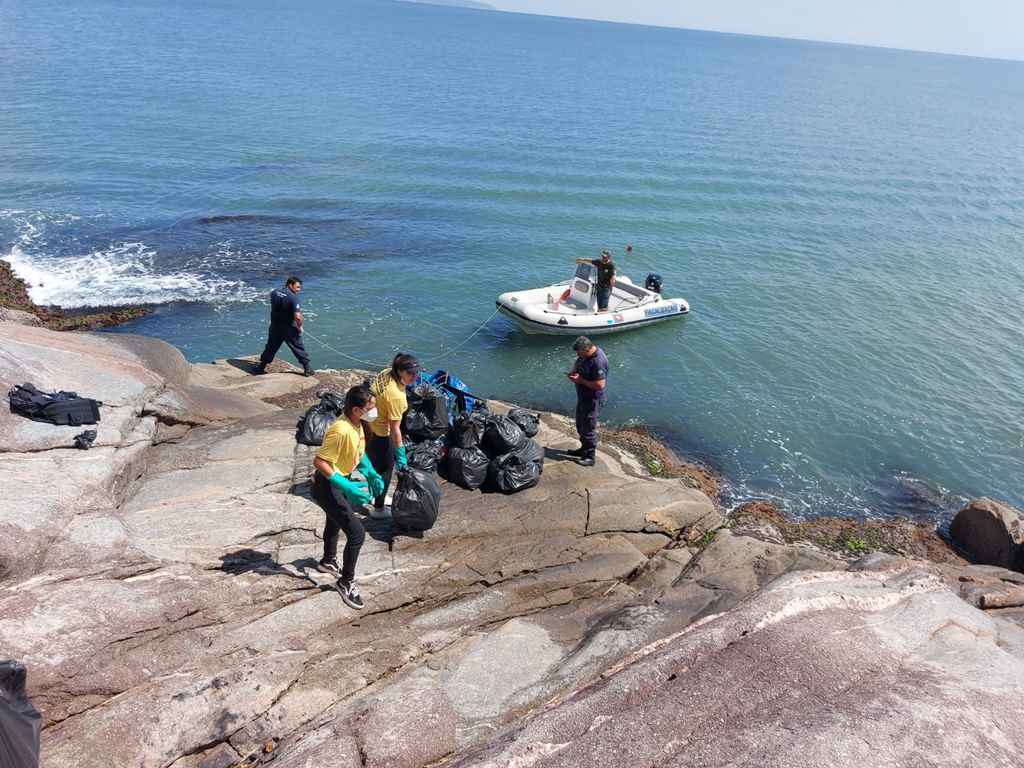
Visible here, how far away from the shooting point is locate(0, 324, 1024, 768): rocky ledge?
4.41 m

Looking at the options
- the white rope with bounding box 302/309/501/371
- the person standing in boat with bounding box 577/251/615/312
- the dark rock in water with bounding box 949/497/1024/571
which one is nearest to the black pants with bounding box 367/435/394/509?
the white rope with bounding box 302/309/501/371

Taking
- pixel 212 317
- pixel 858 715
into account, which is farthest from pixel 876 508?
pixel 212 317

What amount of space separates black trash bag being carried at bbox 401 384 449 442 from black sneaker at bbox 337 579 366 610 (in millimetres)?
3129

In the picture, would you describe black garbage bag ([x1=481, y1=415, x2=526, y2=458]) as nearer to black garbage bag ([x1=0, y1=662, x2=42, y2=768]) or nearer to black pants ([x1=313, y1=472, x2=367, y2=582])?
black pants ([x1=313, y1=472, x2=367, y2=582])

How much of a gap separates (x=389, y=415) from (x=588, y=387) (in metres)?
3.36

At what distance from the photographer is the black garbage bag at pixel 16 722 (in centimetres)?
374

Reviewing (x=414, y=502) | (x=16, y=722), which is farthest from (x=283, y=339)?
(x=16, y=722)

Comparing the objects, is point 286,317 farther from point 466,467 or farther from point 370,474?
point 370,474

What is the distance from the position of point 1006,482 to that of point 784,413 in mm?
4457

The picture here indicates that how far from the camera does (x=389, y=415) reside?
22.8 ft

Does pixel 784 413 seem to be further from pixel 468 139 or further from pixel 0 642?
pixel 468 139

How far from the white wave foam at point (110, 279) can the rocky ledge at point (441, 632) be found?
1151cm

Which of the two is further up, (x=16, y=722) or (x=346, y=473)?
(x=346, y=473)

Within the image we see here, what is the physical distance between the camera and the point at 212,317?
18.5m
